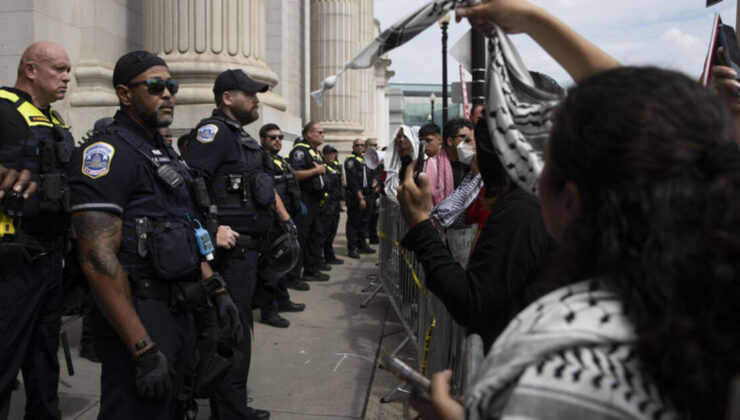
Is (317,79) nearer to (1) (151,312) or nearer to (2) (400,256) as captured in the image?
(2) (400,256)

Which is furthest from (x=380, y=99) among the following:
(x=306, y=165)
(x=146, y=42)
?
(x=146, y=42)

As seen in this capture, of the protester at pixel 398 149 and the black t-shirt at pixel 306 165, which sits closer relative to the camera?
the protester at pixel 398 149

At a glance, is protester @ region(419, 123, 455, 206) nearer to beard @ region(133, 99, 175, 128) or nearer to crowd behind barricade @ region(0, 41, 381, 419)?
crowd behind barricade @ region(0, 41, 381, 419)

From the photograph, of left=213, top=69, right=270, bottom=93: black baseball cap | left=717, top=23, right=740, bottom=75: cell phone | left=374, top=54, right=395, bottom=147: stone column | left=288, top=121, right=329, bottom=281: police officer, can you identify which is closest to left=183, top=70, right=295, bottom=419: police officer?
left=213, top=69, right=270, bottom=93: black baseball cap

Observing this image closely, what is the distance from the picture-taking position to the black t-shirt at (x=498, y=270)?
6.05 ft

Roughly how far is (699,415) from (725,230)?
26 cm

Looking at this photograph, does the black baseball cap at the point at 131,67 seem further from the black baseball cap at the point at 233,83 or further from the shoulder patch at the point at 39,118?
the black baseball cap at the point at 233,83

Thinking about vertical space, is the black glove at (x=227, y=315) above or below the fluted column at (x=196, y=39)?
below

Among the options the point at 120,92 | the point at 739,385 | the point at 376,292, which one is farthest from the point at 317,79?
the point at 739,385

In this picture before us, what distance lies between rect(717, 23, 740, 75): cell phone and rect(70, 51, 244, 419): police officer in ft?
8.42

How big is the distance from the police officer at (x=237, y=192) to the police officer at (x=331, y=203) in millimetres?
5152

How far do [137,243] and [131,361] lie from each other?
0.50 metres

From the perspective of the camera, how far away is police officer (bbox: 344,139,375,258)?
1142 centimetres

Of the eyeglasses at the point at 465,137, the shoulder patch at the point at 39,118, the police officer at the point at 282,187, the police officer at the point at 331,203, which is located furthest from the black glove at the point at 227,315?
the police officer at the point at 331,203
